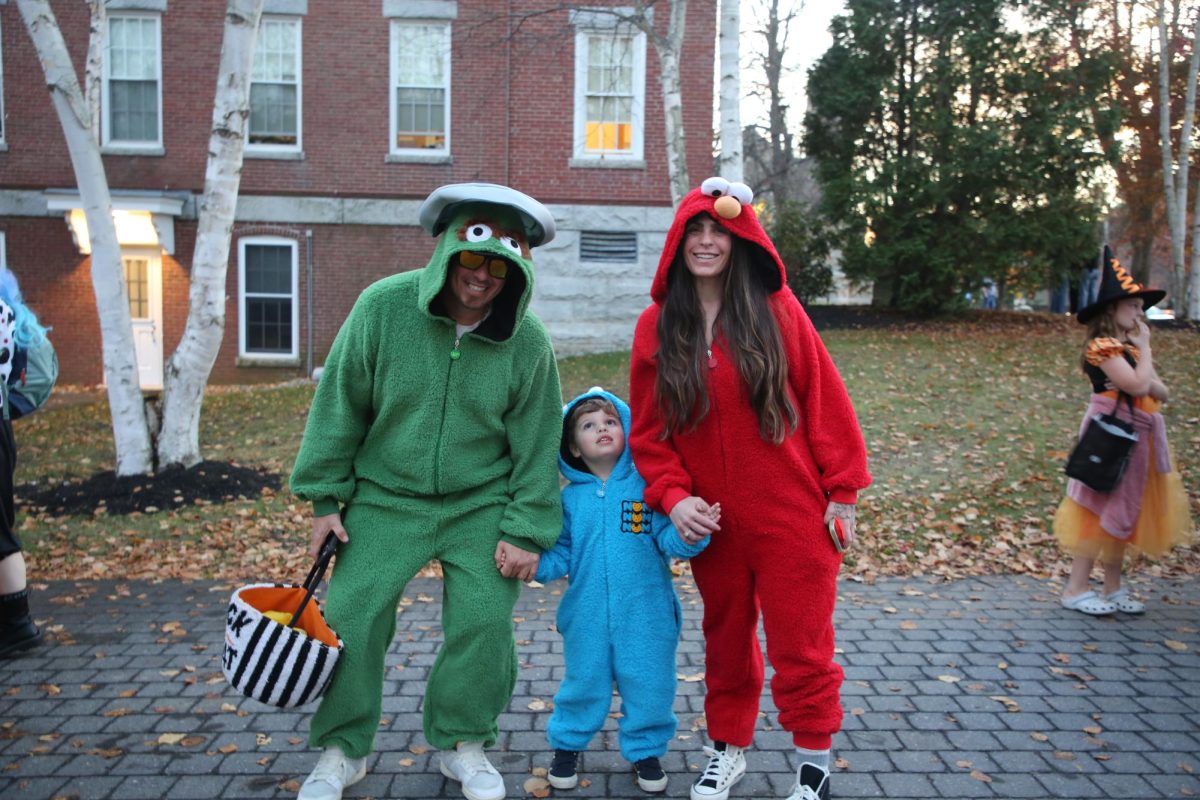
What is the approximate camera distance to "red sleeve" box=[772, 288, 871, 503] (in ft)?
11.1

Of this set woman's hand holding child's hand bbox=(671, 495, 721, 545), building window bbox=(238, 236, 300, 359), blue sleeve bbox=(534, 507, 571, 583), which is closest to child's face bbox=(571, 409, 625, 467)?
blue sleeve bbox=(534, 507, 571, 583)

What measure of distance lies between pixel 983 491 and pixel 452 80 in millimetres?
12142

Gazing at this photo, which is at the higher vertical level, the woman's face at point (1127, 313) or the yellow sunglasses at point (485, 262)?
the yellow sunglasses at point (485, 262)

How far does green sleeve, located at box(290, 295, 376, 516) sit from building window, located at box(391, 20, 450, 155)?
1455 cm

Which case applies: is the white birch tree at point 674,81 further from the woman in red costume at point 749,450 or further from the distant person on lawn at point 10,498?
the woman in red costume at point 749,450

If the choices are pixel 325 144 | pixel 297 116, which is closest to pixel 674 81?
pixel 325 144

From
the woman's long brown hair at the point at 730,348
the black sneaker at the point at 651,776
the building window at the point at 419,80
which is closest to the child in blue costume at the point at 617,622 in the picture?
the black sneaker at the point at 651,776

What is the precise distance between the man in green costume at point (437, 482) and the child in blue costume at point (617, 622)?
0.16 meters

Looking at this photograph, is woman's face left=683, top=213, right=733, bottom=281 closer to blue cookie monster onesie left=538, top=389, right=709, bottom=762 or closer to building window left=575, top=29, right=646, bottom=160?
blue cookie monster onesie left=538, top=389, right=709, bottom=762

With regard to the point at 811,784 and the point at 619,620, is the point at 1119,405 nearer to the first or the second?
the point at 811,784

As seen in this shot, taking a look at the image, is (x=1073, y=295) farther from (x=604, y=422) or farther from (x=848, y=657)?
(x=604, y=422)

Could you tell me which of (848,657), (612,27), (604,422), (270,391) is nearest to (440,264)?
(604,422)

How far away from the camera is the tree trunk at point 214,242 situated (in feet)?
26.8

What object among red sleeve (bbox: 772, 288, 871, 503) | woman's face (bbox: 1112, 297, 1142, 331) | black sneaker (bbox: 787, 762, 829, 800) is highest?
woman's face (bbox: 1112, 297, 1142, 331)
